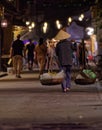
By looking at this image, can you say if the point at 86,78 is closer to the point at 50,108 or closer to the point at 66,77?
the point at 66,77

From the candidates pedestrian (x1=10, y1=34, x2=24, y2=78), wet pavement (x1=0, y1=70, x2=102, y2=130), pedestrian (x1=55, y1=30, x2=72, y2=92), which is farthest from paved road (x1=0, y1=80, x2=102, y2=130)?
pedestrian (x1=10, y1=34, x2=24, y2=78)

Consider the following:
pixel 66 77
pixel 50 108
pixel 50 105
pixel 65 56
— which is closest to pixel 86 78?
pixel 66 77

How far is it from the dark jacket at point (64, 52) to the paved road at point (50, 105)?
3.38 ft

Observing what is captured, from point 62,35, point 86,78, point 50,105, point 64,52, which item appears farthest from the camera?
point 86,78

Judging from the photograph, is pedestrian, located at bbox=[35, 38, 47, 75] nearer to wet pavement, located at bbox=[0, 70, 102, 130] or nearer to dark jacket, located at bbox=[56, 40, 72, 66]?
wet pavement, located at bbox=[0, 70, 102, 130]

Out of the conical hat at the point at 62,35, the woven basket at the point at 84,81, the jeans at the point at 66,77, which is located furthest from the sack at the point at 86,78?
the conical hat at the point at 62,35

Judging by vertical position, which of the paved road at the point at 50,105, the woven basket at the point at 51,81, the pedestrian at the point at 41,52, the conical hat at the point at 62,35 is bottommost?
the paved road at the point at 50,105

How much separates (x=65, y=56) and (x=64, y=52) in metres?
0.20

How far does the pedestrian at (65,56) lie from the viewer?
19.1m

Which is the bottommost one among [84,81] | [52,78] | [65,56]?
[84,81]

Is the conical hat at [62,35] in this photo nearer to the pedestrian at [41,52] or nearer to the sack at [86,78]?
the sack at [86,78]

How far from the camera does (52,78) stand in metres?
20.2

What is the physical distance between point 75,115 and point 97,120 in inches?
36.4

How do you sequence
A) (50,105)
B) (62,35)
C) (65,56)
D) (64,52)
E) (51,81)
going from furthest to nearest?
1. (51,81)
2. (62,35)
3. (64,52)
4. (65,56)
5. (50,105)
